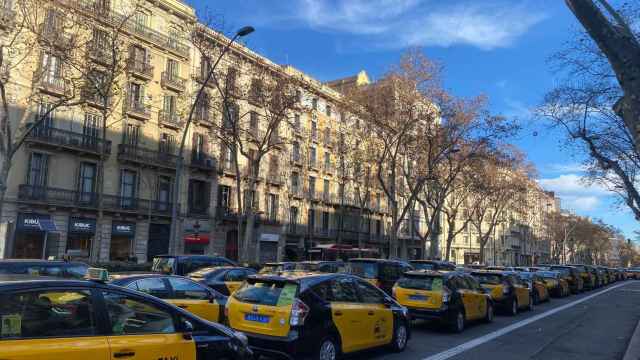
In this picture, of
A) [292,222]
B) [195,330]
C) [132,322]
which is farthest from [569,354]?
[292,222]

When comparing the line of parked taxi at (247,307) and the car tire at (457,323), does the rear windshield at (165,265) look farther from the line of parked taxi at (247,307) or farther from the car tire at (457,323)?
the car tire at (457,323)

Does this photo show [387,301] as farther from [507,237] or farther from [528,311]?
[507,237]

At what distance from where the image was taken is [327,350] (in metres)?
8.37

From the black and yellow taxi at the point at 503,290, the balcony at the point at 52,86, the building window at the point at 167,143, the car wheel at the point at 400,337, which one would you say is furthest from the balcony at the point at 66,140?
the car wheel at the point at 400,337

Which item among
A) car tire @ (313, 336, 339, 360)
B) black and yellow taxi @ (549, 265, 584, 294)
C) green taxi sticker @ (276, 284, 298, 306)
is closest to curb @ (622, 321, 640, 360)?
car tire @ (313, 336, 339, 360)

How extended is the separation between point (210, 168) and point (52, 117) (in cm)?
1220

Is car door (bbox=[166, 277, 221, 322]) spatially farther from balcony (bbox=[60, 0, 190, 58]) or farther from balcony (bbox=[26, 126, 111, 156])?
balcony (bbox=[60, 0, 190, 58])

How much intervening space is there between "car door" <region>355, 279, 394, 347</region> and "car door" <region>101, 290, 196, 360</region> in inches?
191

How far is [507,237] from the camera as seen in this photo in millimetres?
103062

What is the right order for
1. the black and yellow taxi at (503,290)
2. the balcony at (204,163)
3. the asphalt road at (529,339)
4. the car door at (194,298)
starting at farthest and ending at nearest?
the balcony at (204,163), the black and yellow taxi at (503,290), the asphalt road at (529,339), the car door at (194,298)

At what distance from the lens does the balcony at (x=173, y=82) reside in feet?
118

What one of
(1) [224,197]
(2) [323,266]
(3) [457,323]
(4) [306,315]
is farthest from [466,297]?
(1) [224,197]

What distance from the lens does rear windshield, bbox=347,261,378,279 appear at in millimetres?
17203

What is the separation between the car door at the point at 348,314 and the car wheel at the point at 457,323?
455 centimetres
